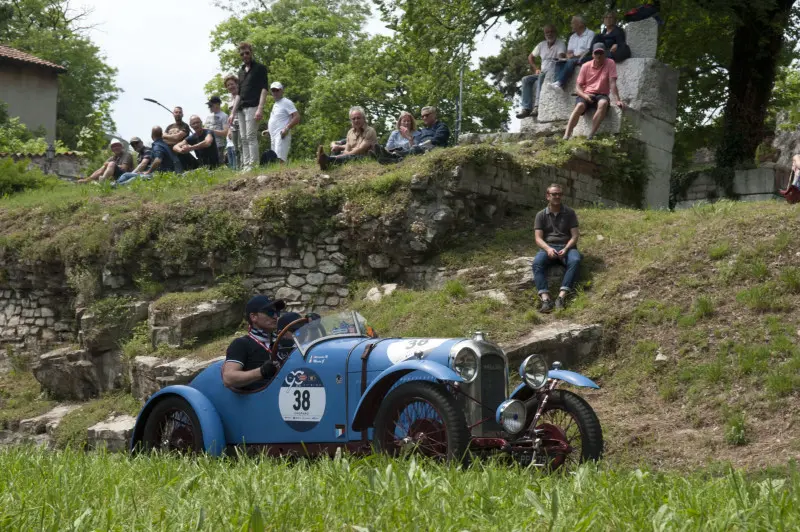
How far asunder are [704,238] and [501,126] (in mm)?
29575

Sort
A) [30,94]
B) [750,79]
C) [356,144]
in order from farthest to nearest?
[30,94]
[750,79]
[356,144]

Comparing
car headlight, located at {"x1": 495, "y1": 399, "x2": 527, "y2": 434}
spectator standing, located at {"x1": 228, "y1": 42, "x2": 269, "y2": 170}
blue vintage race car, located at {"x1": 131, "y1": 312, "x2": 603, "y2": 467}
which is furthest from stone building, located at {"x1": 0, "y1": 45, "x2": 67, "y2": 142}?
car headlight, located at {"x1": 495, "y1": 399, "x2": 527, "y2": 434}

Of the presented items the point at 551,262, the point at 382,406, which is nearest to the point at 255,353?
the point at 382,406

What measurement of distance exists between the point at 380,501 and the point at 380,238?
10.4 meters

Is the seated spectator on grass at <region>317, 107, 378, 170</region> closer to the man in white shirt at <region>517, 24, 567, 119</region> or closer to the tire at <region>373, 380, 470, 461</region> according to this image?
the man in white shirt at <region>517, 24, 567, 119</region>

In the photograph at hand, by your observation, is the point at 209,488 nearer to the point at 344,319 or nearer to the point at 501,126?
the point at 344,319

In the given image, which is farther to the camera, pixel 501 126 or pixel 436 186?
pixel 501 126

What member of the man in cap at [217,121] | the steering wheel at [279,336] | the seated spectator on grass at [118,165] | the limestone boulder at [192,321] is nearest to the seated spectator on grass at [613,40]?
the man in cap at [217,121]

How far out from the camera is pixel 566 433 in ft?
25.3

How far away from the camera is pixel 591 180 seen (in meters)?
16.0

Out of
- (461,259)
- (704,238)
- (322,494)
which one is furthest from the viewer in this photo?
(461,259)

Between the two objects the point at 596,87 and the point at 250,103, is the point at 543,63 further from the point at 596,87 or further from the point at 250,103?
the point at 250,103

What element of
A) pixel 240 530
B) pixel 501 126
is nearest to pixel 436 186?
pixel 240 530

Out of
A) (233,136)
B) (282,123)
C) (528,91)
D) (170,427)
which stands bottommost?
(170,427)
